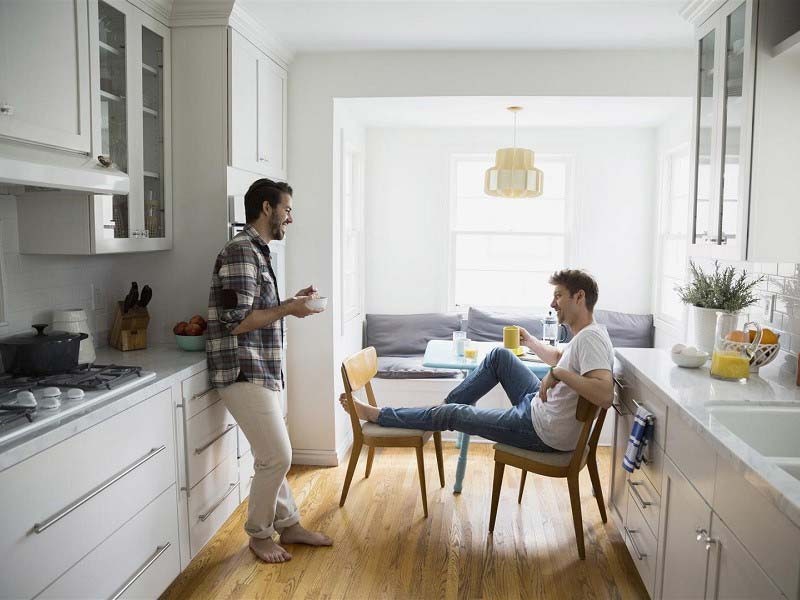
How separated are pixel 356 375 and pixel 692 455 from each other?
1824 mm

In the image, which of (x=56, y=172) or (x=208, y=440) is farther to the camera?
(x=208, y=440)

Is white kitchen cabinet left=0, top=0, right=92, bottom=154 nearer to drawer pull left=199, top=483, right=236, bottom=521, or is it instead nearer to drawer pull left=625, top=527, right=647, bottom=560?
drawer pull left=199, top=483, right=236, bottom=521

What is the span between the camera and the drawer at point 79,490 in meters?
1.72

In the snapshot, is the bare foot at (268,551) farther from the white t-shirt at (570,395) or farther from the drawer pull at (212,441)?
the white t-shirt at (570,395)

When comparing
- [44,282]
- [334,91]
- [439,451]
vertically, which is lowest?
[439,451]

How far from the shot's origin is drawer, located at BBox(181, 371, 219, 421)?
2684mm

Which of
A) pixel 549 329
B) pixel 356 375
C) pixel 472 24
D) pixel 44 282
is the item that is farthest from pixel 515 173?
pixel 44 282

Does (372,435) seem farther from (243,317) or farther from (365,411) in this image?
(243,317)

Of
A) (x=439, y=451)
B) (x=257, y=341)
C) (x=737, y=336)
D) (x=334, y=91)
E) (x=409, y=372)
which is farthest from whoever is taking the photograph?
(x=409, y=372)

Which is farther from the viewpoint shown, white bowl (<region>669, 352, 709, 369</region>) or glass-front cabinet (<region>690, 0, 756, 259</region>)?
white bowl (<region>669, 352, 709, 369</region>)

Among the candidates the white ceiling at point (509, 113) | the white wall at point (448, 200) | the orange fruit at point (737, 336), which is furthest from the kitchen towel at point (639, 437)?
the white wall at point (448, 200)

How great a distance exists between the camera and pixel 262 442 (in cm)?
280

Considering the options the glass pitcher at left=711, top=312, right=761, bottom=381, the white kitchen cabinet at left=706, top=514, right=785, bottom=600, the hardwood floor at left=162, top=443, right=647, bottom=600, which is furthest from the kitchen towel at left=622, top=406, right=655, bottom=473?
the white kitchen cabinet at left=706, top=514, right=785, bottom=600

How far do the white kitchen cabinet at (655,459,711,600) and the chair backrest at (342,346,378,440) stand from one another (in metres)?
1.56
